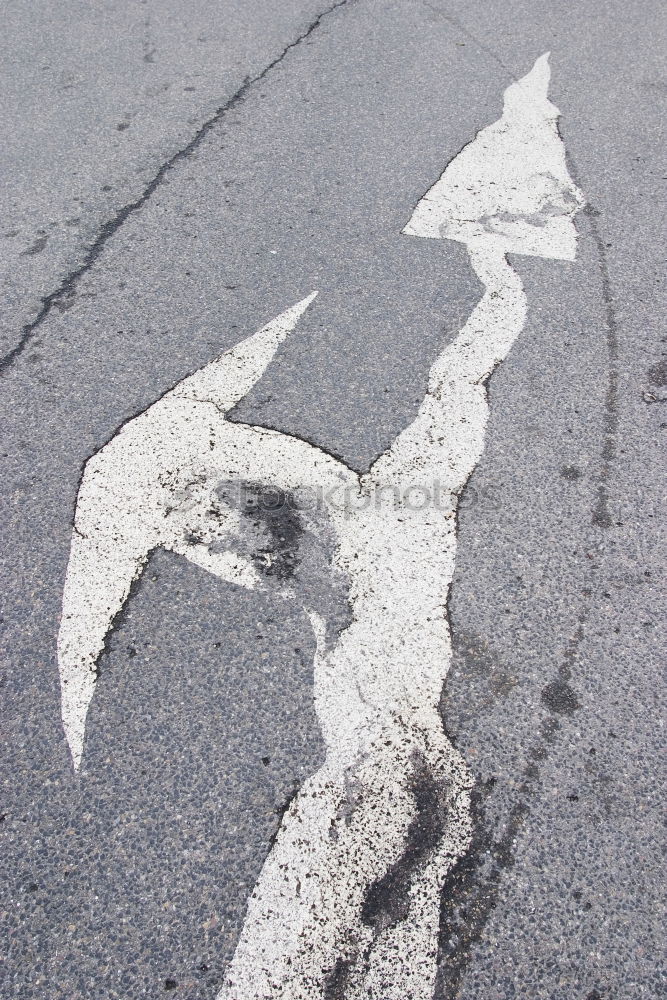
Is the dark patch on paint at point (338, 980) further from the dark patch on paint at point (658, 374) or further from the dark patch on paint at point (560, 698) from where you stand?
the dark patch on paint at point (658, 374)

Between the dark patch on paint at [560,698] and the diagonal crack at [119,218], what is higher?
the diagonal crack at [119,218]

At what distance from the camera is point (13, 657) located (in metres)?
2.52

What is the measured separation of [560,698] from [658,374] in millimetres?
1735

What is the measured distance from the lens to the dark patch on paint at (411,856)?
201 centimetres

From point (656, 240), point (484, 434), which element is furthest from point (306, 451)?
point (656, 240)

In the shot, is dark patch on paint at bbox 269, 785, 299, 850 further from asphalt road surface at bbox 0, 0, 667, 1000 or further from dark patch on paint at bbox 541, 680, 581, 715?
dark patch on paint at bbox 541, 680, 581, 715

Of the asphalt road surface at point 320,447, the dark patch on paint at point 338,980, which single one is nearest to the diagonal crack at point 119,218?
the asphalt road surface at point 320,447

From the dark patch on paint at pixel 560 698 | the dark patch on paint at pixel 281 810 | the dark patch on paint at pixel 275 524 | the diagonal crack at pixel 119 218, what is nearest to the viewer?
the dark patch on paint at pixel 281 810

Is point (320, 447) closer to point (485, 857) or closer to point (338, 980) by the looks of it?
point (485, 857)

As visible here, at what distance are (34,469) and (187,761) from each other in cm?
140

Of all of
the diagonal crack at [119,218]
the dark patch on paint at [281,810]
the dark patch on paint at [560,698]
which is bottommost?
the dark patch on paint at [560,698]

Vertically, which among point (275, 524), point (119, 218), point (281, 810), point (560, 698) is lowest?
point (560, 698)

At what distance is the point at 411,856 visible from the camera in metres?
2.09

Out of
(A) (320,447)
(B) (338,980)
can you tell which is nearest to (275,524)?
(A) (320,447)
